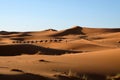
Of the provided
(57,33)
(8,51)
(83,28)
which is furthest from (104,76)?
(83,28)

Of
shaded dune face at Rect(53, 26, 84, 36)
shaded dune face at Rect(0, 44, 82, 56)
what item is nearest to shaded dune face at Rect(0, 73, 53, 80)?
shaded dune face at Rect(0, 44, 82, 56)

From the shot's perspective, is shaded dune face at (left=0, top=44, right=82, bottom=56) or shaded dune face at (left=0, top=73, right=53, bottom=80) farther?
shaded dune face at (left=0, top=44, right=82, bottom=56)

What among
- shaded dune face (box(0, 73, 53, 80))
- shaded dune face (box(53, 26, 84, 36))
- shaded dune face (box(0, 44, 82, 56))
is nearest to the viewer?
shaded dune face (box(0, 73, 53, 80))

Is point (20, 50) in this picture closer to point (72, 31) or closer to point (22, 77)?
point (22, 77)

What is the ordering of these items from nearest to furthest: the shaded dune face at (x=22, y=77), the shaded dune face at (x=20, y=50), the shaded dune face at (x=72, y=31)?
the shaded dune face at (x=22, y=77) → the shaded dune face at (x=20, y=50) → the shaded dune face at (x=72, y=31)

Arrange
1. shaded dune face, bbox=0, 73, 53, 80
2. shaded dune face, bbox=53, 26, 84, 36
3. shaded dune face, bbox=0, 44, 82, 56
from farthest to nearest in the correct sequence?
shaded dune face, bbox=53, 26, 84, 36 < shaded dune face, bbox=0, 44, 82, 56 < shaded dune face, bbox=0, 73, 53, 80

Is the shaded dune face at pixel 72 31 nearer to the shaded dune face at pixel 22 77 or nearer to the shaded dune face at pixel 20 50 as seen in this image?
the shaded dune face at pixel 20 50

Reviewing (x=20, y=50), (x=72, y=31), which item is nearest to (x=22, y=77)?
(x=20, y=50)

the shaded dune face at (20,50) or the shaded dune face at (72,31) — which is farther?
the shaded dune face at (72,31)

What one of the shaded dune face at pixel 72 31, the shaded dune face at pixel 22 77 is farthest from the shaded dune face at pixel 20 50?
the shaded dune face at pixel 72 31

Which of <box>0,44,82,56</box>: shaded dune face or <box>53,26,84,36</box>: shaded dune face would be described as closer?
<box>0,44,82,56</box>: shaded dune face

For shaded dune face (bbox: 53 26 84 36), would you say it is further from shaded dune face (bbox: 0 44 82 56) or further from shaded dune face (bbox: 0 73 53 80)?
shaded dune face (bbox: 0 73 53 80)

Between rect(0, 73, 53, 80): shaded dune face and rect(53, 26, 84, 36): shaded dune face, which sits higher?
rect(53, 26, 84, 36): shaded dune face

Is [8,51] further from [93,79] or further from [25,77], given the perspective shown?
[25,77]
